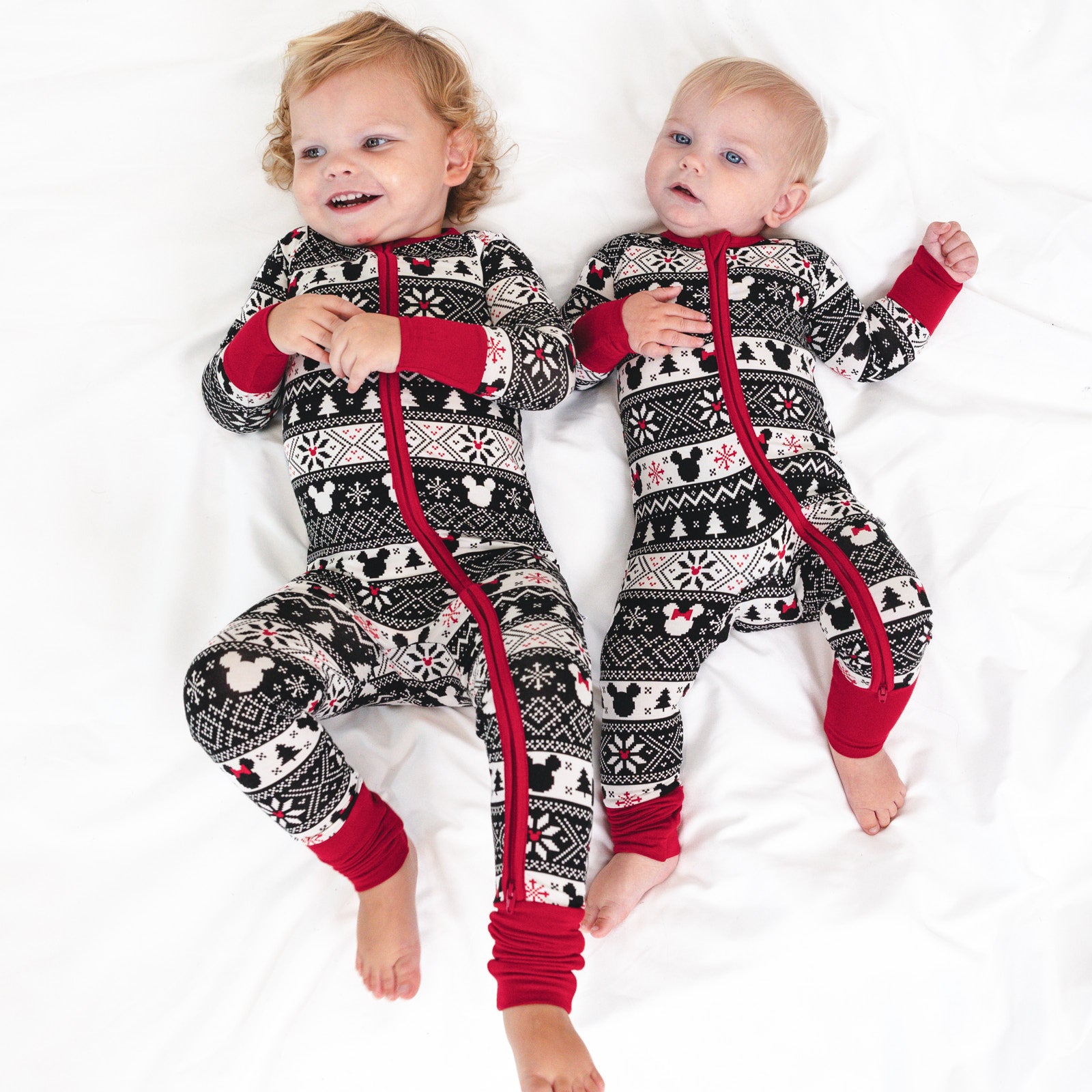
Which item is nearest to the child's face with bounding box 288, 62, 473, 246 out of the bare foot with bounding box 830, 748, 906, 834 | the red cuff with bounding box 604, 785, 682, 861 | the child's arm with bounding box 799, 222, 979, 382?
the child's arm with bounding box 799, 222, 979, 382

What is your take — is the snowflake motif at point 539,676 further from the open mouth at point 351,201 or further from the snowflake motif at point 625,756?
the open mouth at point 351,201

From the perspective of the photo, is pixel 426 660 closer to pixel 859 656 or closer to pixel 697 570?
pixel 697 570

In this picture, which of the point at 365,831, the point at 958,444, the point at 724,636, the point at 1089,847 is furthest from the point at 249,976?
the point at 958,444

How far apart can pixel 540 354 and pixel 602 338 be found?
14cm

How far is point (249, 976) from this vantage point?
1.22 metres

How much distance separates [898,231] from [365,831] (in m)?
1.26

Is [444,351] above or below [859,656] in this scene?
above

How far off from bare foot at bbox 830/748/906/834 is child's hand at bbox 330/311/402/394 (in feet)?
2.75

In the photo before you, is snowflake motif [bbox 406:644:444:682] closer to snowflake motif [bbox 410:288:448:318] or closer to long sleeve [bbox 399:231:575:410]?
long sleeve [bbox 399:231:575:410]

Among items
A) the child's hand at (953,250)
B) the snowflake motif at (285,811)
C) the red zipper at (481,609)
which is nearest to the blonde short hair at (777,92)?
the child's hand at (953,250)

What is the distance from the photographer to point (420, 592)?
4.24 feet

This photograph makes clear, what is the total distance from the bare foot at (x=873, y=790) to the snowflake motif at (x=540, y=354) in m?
0.69

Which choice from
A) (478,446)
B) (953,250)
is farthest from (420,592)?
(953,250)

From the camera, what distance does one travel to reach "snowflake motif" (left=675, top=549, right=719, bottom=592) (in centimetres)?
136
